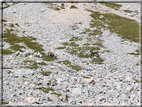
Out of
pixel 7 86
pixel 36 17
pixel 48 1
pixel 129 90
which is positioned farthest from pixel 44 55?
pixel 48 1

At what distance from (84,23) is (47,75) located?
36.3 metres

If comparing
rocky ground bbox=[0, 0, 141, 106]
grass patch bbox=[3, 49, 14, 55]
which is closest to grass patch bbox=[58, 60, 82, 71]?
rocky ground bbox=[0, 0, 141, 106]

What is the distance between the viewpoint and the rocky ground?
1262 cm

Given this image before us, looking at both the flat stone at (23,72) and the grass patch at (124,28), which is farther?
the grass patch at (124,28)

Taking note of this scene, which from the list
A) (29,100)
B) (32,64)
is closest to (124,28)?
(32,64)

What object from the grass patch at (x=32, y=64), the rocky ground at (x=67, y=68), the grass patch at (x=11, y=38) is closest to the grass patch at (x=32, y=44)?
the rocky ground at (x=67, y=68)

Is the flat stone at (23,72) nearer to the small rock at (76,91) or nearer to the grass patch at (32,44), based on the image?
the small rock at (76,91)

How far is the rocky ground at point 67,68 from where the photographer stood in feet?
41.4

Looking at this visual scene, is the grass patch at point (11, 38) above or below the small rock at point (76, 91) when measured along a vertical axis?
below

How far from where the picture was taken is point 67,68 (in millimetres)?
19438

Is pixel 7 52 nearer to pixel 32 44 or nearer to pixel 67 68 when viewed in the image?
pixel 32 44

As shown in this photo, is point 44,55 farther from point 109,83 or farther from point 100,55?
point 109,83

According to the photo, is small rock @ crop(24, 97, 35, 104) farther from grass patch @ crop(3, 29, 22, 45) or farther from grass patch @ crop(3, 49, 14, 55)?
grass patch @ crop(3, 29, 22, 45)

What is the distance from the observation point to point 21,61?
20.2m
